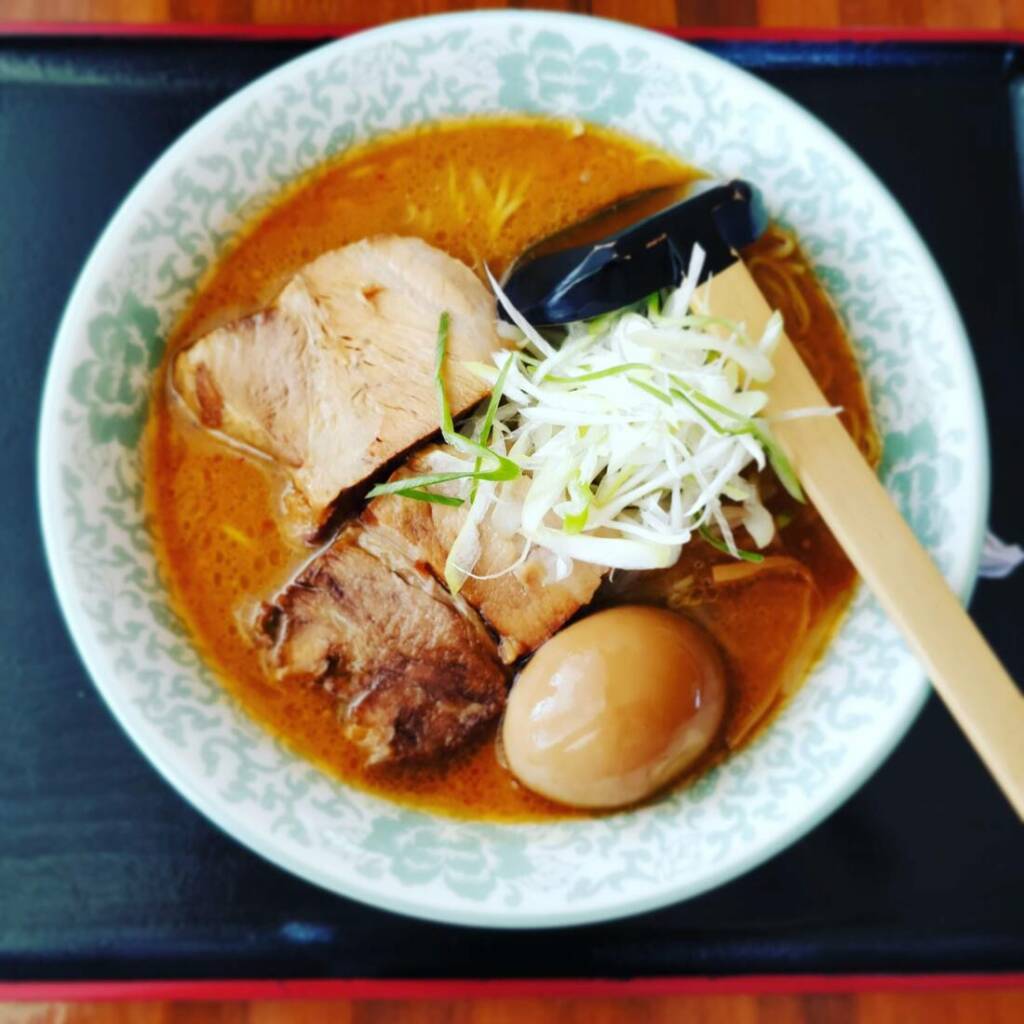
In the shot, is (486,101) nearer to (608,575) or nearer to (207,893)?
(608,575)

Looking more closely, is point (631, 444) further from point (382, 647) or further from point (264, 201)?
point (264, 201)

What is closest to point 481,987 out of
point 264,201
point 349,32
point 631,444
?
point 631,444

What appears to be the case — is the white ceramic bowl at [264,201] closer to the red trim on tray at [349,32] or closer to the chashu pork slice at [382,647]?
the chashu pork slice at [382,647]

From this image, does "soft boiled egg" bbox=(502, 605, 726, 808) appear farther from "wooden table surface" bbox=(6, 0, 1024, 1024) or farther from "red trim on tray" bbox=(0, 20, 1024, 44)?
"red trim on tray" bbox=(0, 20, 1024, 44)

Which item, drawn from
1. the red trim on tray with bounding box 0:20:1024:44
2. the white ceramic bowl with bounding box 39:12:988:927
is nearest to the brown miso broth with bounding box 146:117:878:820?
the white ceramic bowl with bounding box 39:12:988:927

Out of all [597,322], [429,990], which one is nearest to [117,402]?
[597,322]

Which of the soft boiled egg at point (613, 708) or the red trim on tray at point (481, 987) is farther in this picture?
the red trim on tray at point (481, 987)

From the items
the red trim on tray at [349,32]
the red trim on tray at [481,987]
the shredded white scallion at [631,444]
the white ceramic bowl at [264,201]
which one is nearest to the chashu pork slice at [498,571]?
the shredded white scallion at [631,444]
